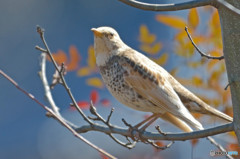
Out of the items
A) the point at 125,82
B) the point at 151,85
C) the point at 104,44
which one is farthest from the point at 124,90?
the point at 104,44

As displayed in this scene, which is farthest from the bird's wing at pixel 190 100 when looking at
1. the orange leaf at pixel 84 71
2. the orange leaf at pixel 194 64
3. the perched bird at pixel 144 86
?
the orange leaf at pixel 84 71

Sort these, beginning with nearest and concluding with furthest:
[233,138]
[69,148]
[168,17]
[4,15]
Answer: [233,138] < [168,17] < [69,148] < [4,15]

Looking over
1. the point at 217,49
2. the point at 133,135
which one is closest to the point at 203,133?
the point at 133,135

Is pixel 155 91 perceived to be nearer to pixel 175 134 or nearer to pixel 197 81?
pixel 197 81

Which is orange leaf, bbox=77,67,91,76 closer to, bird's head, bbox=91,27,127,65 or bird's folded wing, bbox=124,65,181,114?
bird's head, bbox=91,27,127,65

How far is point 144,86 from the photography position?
2.99 meters

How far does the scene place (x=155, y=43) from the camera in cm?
338

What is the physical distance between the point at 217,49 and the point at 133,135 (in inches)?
35.9

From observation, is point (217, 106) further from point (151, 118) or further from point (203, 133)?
point (203, 133)

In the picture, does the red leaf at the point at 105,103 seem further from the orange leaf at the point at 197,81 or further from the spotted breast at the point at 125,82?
the orange leaf at the point at 197,81

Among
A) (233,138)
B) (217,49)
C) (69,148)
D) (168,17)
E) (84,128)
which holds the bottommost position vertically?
(69,148)

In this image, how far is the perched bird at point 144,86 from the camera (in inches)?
116

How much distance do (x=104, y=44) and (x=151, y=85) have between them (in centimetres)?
59

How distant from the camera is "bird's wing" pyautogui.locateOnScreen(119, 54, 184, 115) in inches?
A: 116
